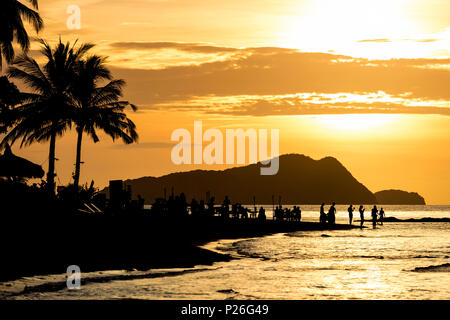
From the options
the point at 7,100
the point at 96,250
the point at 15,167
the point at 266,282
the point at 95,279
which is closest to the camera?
the point at 95,279

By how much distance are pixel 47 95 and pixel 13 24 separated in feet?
42.1

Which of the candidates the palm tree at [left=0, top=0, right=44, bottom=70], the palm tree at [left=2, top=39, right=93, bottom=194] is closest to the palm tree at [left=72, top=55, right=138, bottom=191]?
the palm tree at [left=2, top=39, right=93, bottom=194]

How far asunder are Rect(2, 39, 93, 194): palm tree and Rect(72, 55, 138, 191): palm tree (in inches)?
34.1

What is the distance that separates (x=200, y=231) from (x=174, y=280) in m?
25.5

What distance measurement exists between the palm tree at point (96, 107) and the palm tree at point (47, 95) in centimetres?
87

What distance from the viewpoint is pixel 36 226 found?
76.4ft

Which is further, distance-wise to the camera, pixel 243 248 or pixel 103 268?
pixel 243 248

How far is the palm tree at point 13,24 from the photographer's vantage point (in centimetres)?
2770

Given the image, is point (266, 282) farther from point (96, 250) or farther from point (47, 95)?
point (47, 95)

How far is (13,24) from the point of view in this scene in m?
28.5

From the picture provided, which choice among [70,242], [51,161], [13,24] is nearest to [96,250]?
[70,242]

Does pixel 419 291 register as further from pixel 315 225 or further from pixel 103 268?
pixel 315 225

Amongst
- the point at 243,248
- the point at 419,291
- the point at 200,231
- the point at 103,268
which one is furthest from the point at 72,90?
the point at 419,291

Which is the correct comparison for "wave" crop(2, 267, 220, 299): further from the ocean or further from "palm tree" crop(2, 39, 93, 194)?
"palm tree" crop(2, 39, 93, 194)
